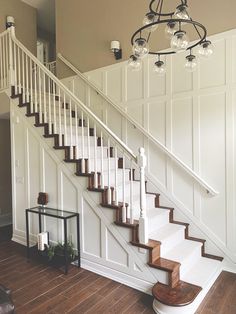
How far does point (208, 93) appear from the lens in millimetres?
3346

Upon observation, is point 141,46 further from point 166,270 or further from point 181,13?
point 166,270

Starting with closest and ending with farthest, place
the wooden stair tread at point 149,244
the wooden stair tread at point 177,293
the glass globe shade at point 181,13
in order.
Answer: the glass globe shade at point 181,13 → the wooden stair tread at point 177,293 → the wooden stair tread at point 149,244

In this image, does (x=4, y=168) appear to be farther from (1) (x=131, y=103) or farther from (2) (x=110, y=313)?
(2) (x=110, y=313)

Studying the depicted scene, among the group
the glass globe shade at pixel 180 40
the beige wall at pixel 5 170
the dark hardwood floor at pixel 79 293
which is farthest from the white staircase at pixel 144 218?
the beige wall at pixel 5 170

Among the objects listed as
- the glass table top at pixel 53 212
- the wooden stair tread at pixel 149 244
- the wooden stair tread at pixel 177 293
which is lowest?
the wooden stair tread at pixel 177 293

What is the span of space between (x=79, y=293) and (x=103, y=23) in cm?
435

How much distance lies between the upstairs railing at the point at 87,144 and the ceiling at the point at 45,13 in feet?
7.24

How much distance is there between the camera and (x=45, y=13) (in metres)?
6.65

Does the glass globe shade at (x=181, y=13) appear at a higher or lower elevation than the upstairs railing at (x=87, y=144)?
higher

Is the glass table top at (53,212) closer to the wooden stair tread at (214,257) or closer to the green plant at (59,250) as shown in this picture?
the green plant at (59,250)

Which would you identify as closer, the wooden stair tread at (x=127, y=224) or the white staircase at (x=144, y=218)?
the white staircase at (x=144, y=218)

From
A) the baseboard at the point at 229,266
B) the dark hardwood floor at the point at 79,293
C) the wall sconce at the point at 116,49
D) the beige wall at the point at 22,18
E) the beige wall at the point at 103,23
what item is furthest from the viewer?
the beige wall at the point at 22,18

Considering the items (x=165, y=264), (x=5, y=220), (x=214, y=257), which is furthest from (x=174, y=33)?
(x=5, y=220)

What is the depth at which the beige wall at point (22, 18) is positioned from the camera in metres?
5.69
